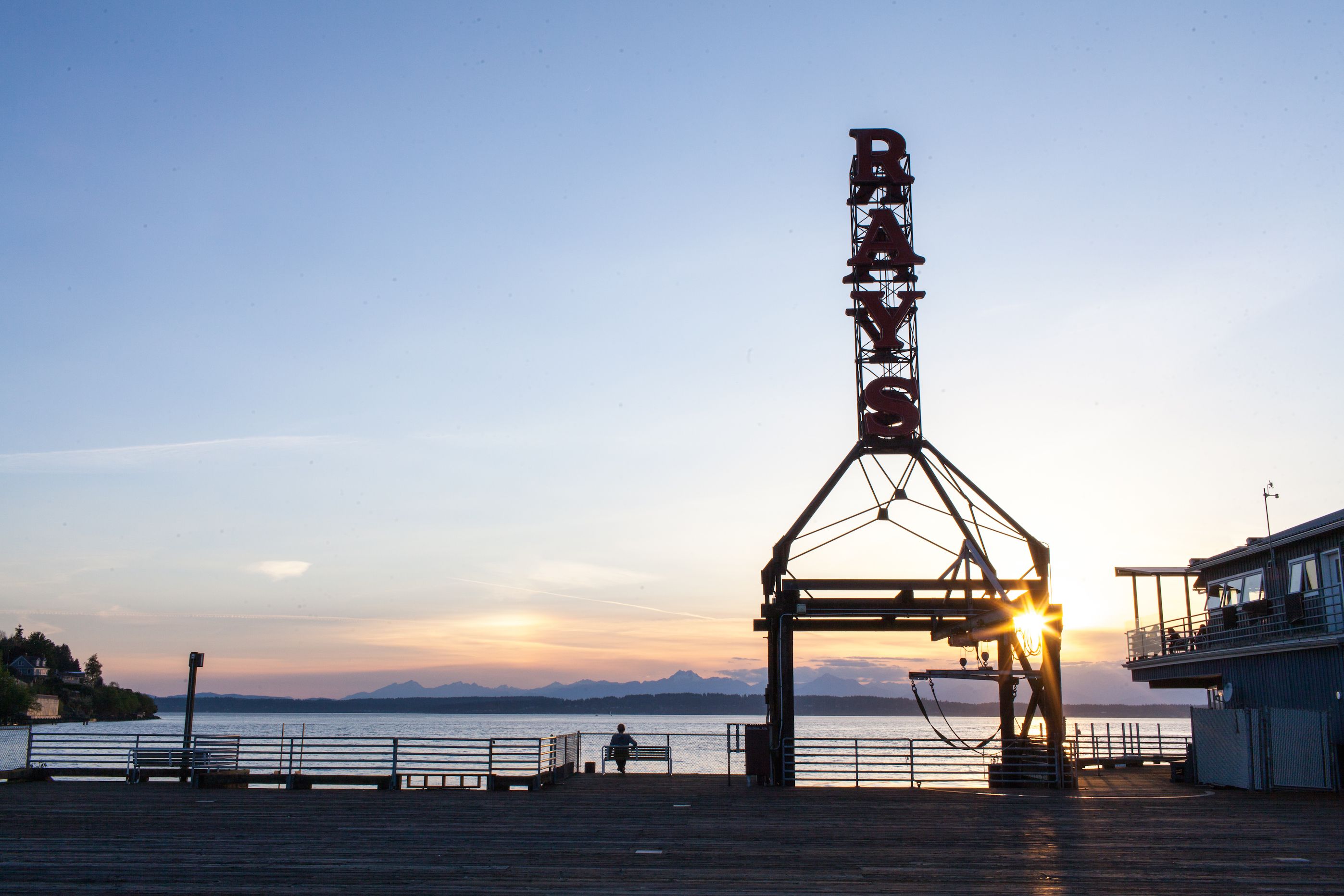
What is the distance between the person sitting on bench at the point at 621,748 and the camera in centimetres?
2861

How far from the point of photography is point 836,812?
62.7 ft

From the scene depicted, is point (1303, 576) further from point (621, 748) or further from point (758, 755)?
point (621, 748)

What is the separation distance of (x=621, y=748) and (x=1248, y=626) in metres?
18.2

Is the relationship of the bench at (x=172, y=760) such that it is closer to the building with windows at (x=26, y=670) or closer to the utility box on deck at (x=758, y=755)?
the utility box on deck at (x=758, y=755)

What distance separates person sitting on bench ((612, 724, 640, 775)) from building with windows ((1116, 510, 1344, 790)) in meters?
14.8

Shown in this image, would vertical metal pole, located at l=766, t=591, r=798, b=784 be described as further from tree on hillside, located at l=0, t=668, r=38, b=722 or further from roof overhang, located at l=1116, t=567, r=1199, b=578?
tree on hillside, located at l=0, t=668, r=38, b=722

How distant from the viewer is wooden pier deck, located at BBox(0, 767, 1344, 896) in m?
12.1

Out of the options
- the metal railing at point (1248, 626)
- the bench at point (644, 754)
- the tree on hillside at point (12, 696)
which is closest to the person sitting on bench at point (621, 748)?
the bench at point (644, 754)

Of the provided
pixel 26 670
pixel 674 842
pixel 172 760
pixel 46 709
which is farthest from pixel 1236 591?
pixel 26 670

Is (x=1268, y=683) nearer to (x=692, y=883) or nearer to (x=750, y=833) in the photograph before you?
(x=750, y=833)

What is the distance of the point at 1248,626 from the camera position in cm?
3036

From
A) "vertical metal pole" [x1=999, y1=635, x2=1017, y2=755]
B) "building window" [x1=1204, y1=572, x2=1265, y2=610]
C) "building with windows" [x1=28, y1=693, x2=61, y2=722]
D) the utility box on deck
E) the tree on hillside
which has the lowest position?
"building with windows" [x1=28, y1=693, x2=61, y2=722]

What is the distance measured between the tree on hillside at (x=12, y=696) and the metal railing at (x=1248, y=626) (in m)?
129

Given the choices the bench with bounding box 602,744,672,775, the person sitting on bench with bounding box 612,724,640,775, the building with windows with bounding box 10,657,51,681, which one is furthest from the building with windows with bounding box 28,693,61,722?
the person sitting on bench with bounding box 612,724,640,775
